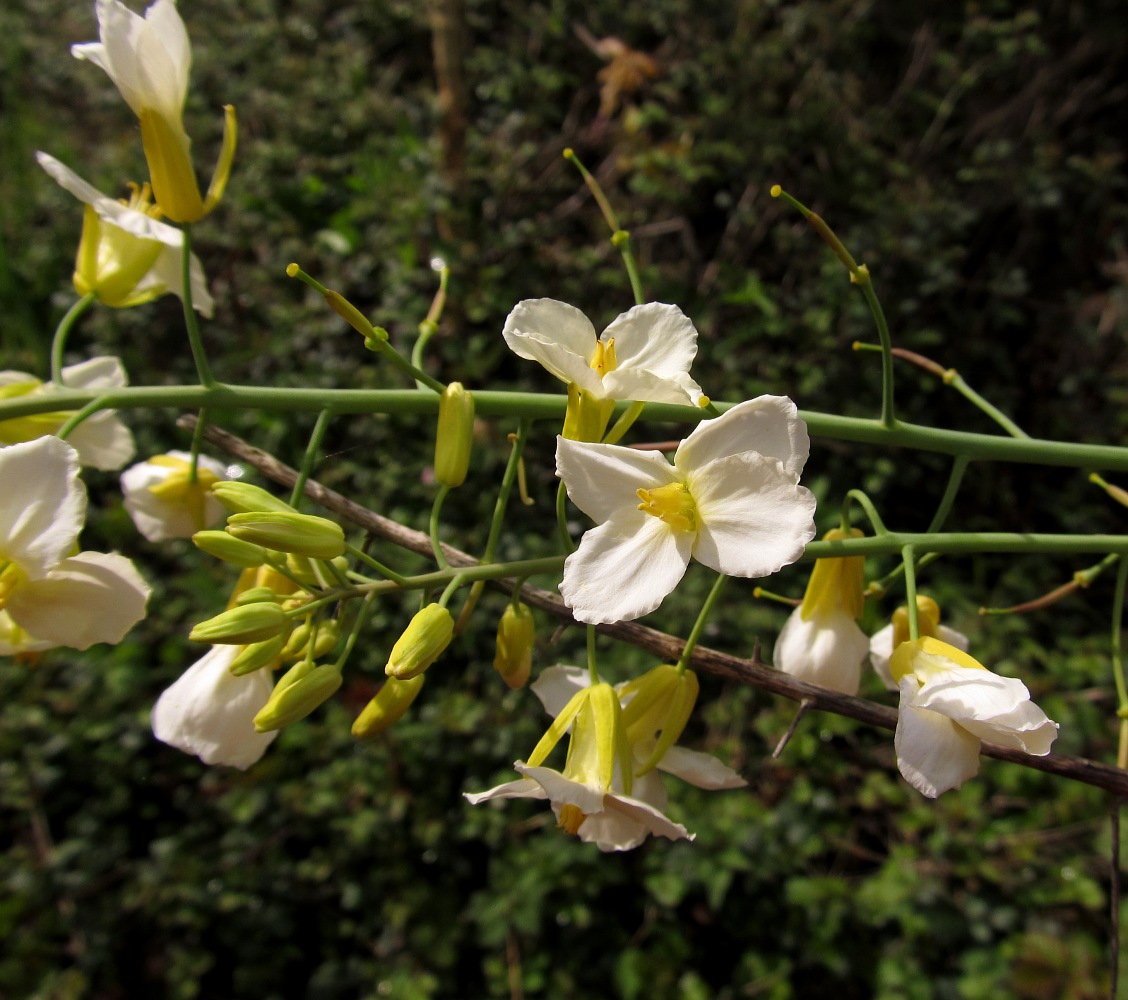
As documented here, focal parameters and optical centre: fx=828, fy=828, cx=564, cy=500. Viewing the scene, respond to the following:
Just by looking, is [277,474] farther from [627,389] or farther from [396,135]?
[396,135]

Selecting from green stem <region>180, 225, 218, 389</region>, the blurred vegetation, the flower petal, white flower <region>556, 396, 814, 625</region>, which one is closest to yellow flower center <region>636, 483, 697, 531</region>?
white flower <region>556, 396, 814, 625</region>

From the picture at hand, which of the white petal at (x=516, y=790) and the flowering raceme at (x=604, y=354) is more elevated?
the flowering raceme at (x=604, y=354)

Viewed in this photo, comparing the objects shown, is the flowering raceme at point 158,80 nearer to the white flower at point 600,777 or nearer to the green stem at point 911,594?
the white flower at point 600,777

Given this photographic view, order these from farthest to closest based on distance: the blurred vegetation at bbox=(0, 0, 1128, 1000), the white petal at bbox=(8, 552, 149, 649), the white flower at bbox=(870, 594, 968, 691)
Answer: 1. the blurred vegetation at bbox=(0, 0, 1128, 1000)
2. the white flower at bbox=(870, 594, 968, 691)
3. the white petal at bbox=(8, 552, 149, 649)

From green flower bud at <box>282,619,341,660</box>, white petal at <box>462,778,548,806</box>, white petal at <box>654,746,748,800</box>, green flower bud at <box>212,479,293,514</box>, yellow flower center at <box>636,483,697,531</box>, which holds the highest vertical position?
yellow flower center at <box>636,483,697,531</box>

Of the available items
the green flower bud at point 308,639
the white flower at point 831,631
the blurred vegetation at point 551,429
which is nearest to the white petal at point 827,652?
the white flower at point 831,631

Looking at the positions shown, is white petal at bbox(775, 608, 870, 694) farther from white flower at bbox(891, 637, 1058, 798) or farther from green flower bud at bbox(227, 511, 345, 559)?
green flower bud at bbox(227, 511, 345, 559)
